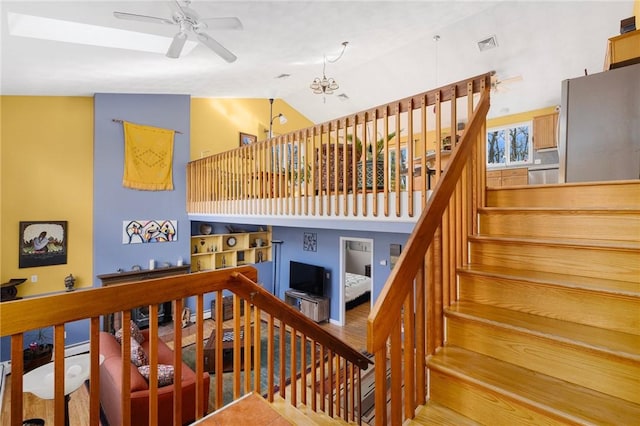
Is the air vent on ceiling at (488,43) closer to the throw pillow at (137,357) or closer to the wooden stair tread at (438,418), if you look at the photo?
the wooden stair tread at (438,418)

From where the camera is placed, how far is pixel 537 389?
1.18 meters

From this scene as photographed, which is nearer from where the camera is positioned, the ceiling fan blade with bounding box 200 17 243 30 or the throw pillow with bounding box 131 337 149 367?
the ceiling fan blade with bounding box 200 17 243 30

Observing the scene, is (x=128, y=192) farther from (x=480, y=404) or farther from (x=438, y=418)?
(x=480, y=404)

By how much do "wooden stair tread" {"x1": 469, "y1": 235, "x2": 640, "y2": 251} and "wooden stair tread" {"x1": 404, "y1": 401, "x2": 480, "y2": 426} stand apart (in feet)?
3.17

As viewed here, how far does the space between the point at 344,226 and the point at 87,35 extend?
10.8 feet

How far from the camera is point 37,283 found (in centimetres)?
481

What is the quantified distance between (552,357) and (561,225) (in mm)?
858

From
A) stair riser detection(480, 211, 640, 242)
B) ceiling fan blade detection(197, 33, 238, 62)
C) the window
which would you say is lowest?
stair riser detection(480, 211, 640, 242)

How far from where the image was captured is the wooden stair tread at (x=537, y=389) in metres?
1.04

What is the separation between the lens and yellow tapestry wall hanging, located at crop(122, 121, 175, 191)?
18.2 ft

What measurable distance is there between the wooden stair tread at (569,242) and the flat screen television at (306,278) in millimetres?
5118

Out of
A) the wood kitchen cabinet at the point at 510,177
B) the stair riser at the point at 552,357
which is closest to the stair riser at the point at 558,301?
the stair riser at the point at 552,357

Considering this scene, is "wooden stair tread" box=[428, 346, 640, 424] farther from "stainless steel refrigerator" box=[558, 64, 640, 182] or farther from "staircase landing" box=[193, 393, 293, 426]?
"stainless steel refrigerator" box=[558, 64, 640, 182]

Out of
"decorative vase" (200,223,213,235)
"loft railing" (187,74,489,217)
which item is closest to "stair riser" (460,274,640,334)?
"loft railing" (187,74,489,217)
